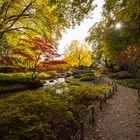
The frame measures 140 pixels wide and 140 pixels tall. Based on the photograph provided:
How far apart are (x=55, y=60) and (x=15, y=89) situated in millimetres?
6338

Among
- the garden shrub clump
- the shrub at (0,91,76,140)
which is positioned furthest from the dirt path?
the shrub at (0,91,76,140)

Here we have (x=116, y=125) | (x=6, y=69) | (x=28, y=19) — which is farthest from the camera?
(x=6, y=69)

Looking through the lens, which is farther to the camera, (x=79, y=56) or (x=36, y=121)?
(x=79, y=56)

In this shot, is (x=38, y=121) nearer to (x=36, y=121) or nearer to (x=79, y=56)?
(x=36, y=121)

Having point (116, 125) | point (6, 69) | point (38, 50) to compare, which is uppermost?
point (38, 50)

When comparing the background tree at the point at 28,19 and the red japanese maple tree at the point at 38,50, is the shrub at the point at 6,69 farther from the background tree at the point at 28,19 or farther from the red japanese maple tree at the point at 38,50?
the background tree at the point at 28,19

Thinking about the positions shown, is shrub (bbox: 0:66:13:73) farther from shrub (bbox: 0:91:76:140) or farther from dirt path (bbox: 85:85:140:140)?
shrub (bbox: 0:91:76:140)

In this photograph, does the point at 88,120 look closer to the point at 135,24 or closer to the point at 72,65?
the point at 135,24

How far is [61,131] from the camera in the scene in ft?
27.2

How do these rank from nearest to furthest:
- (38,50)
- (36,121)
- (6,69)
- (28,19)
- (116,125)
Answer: (36,121)
(116,125)
(28,19)
(38,50)
(6,69)

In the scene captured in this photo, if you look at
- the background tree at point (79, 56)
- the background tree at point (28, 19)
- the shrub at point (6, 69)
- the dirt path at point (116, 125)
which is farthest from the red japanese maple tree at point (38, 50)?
the background tree at point (79, 56)

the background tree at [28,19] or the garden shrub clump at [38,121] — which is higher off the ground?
the background tree at [28,19]

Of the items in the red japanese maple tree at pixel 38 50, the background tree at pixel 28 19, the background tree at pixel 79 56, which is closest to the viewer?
the background tree at pixel 28 19

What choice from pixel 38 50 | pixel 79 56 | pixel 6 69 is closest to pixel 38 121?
pixel 38 50
